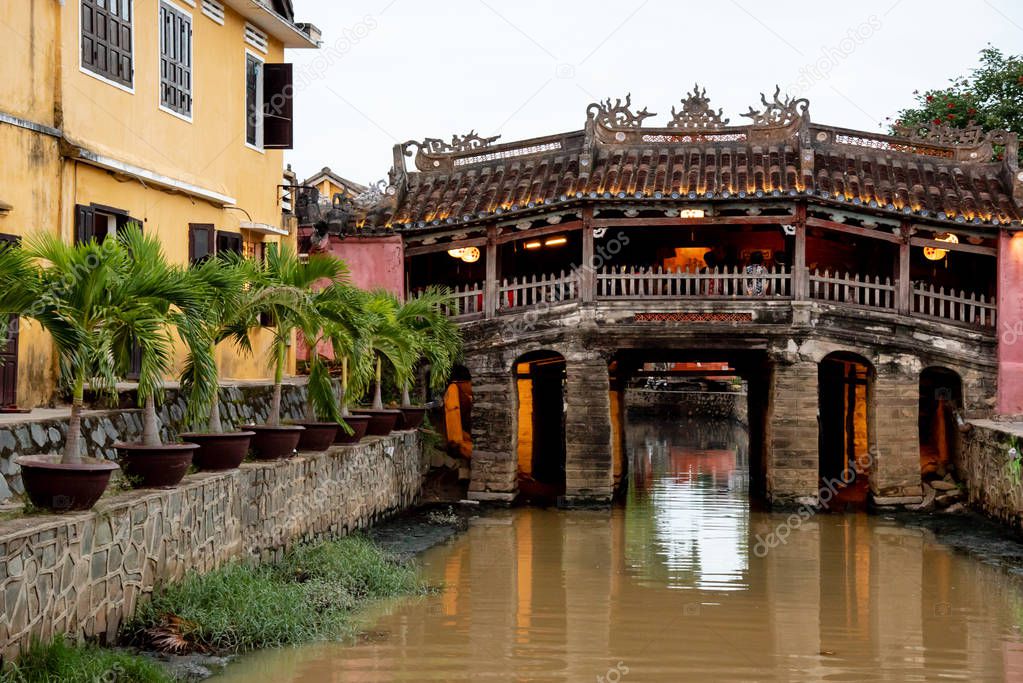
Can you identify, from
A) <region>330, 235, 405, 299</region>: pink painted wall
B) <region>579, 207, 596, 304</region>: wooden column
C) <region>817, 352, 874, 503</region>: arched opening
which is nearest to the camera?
<region>579, 207, 596, 304</region>: wooden column

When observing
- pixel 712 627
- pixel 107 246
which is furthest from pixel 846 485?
pixel 107 246

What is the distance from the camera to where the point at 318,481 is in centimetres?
1553

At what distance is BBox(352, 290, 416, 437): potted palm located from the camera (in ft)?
58.2

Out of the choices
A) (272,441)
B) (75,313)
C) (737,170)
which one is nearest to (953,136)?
(737,170)

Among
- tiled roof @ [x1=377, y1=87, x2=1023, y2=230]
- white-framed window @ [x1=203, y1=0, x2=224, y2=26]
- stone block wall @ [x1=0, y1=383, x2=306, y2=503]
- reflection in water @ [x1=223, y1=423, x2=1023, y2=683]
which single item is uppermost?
white-framed window @ [x1=203, y1=0, x2=224, y2=26]

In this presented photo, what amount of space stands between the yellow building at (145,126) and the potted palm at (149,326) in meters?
2.71

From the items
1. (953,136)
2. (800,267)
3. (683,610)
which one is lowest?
(683,610)

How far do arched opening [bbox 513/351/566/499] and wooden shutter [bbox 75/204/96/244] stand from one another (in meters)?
11.9

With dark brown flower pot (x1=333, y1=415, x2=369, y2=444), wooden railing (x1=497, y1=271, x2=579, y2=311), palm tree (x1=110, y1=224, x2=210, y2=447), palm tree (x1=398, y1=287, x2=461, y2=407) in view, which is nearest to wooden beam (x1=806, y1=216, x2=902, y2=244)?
wooden railing (x1=497, y1=271, x2=579, y2=311)

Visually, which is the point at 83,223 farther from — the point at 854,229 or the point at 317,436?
the point at 854,229

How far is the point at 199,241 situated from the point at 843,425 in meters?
14.8

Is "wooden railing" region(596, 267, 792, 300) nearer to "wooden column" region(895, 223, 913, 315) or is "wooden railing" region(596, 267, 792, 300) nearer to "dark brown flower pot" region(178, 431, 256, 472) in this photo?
"wooden column" region(895, 223, 913, 315)

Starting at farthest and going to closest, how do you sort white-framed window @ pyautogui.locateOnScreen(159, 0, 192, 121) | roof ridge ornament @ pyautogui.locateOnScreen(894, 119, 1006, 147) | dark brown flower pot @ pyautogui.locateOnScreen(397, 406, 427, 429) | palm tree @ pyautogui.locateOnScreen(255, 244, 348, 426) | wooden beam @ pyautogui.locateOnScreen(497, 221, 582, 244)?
roof ridge ornament @ pyautogui.locateOnScreen(894, 119, 1006, 147), wooden beam @ pyautogui.locateOnScreen(497, 221, 582, 244), dark brown flower pot @ pyautogui.locateOnScreen(397, 406, 427, 429), white-framed window @ pyautogui.locateOnScreen(159, 0, 192, 121), palm tree @ pyautogui.locateOnScreen(255, 244, 348, 426)

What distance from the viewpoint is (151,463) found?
416 inches
